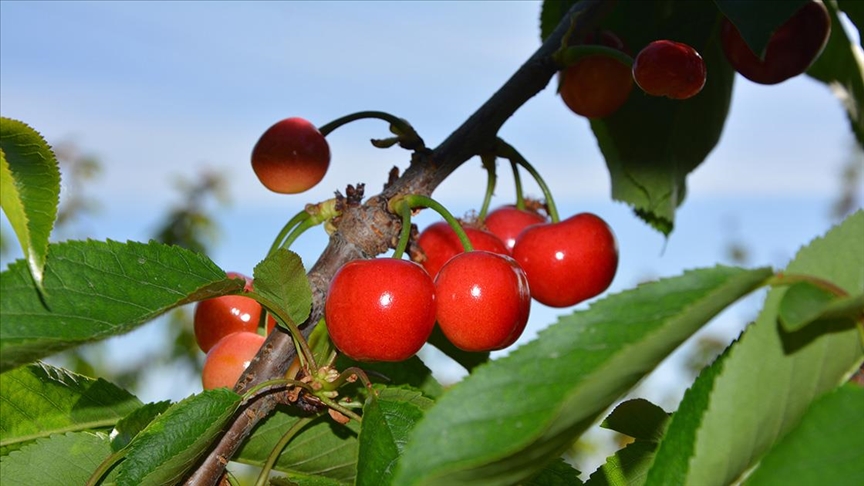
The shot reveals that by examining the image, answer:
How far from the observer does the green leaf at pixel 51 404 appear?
4.28 feet

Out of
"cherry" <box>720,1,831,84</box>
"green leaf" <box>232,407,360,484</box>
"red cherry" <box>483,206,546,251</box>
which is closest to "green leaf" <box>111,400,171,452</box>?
"green leaf" <box>232,407,360,484</box>

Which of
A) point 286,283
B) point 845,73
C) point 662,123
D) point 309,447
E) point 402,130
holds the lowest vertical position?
point 309,447

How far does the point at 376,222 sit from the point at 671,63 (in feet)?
1.68

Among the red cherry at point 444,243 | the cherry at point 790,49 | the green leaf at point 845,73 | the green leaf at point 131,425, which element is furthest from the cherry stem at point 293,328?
the green leaf at point 845,73

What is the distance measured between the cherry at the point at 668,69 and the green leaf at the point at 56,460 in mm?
976

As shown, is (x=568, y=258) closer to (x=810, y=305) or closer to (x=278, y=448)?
(x=278, y=448)

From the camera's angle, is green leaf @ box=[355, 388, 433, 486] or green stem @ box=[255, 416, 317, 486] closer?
green leaf @ box=[355, 388, 433, 486]

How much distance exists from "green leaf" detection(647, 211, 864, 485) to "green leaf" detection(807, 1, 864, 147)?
160 cm

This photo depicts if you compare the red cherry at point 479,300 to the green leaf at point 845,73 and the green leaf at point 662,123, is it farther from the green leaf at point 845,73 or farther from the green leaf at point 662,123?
the green leaf at point 845,73

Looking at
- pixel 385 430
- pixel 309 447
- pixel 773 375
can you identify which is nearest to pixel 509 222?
pixel 309 447

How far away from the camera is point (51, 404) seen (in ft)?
4.37

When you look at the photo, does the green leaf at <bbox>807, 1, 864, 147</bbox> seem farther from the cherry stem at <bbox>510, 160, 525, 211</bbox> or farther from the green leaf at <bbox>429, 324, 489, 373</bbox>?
the green leaf at <bbox>429, 324, 489, 373</bbox>

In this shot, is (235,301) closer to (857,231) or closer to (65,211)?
(857,231)

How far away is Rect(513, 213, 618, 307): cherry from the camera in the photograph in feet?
5.07
